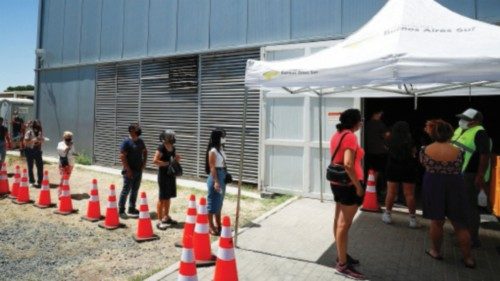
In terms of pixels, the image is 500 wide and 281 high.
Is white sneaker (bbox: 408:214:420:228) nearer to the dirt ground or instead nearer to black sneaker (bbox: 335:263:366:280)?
black sneaker (bbox: 335:263:366:280)

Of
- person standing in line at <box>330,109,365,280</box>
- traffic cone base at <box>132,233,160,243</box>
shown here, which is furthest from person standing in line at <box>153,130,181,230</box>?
person standing in line at <box>330,109,365,280</box>

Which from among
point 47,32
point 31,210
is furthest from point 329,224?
point 47,32

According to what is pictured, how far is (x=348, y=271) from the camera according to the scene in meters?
4.66

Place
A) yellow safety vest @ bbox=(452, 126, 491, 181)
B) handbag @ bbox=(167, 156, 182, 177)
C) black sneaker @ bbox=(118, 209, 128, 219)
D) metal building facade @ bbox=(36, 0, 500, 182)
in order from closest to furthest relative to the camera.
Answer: yellow safety vest @ bbox=(452, 126, 491, 181) → handbag @ bbox=(167, 156, 182, 177) → black sneaker @ bbox=(118, 209, 128, 219) → metal building facade @ bbox=(36, 0, 500, 182)

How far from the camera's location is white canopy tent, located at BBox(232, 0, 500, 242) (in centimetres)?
413

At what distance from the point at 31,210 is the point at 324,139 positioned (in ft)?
21.1

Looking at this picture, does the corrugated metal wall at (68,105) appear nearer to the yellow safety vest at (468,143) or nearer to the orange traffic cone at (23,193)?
the orange traffic cone at (23,193)

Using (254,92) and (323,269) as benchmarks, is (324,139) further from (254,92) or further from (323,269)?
(323,269)

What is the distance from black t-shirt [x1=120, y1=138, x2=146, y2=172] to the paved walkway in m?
2.59

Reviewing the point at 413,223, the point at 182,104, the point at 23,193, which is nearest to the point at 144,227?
the point at 23,193

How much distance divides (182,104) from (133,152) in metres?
4.53

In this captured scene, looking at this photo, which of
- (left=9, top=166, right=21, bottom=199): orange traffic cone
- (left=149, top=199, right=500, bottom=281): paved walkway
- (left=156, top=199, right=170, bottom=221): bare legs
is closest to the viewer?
(left=149, top=199, right=500, bottom=281): paved walkway

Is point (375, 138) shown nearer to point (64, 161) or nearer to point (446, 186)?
point (446, 186)

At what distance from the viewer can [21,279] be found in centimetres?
493
